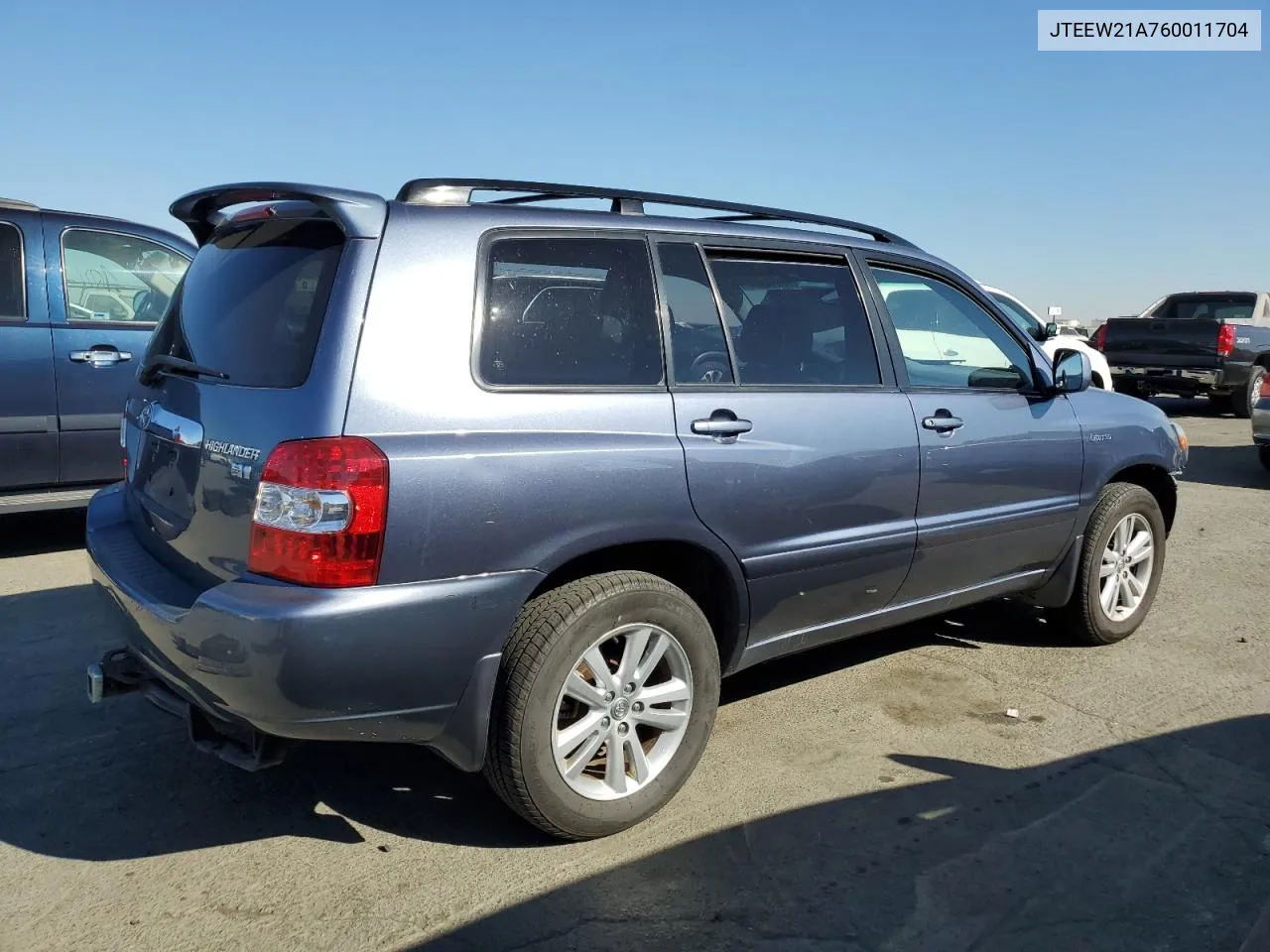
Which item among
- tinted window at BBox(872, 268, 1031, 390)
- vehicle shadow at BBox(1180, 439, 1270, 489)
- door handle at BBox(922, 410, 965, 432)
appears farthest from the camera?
vehicle shadow at BBox(1180, 439, 1270, 489)

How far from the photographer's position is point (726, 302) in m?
3.46

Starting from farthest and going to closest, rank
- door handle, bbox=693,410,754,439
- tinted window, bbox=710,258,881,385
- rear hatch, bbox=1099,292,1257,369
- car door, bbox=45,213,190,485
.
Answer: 1. rear hatch, bbox=1099,292,1257,369
2. car door, bbox=45,213,190,485
3. tinted window, bbox=710,258,881,385
4. door handle, bbox=693,410,754,439

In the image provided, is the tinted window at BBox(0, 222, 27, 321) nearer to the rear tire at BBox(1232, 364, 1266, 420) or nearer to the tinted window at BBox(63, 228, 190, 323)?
the tinted window at BBox(63, 228, 190, 323)

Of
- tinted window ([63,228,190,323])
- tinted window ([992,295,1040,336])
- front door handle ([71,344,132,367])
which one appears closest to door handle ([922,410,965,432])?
tinted window ([63,228,190,323])

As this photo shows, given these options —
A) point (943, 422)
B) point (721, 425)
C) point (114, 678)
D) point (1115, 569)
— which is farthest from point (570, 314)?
point (1115, 569)

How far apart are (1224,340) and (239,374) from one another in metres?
14.8

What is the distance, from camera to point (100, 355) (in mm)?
6008

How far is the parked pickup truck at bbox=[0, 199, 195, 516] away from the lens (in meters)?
5.78

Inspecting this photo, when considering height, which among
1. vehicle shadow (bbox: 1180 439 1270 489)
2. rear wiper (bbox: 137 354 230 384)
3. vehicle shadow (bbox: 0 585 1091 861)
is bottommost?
vehicle shadow (bbox: 0 585 1091 861)

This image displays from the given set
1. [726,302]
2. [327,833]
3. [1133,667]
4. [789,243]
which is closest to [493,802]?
[327,833]

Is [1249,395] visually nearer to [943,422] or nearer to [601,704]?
[943,422]

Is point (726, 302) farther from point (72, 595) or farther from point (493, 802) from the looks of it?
point (72, 595)

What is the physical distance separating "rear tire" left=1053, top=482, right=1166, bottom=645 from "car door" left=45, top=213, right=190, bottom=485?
201 inches

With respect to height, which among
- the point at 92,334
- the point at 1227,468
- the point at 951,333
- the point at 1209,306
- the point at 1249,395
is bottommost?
the point at 1227,468
